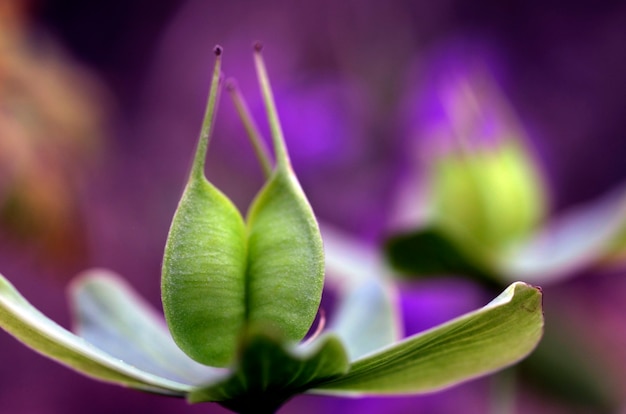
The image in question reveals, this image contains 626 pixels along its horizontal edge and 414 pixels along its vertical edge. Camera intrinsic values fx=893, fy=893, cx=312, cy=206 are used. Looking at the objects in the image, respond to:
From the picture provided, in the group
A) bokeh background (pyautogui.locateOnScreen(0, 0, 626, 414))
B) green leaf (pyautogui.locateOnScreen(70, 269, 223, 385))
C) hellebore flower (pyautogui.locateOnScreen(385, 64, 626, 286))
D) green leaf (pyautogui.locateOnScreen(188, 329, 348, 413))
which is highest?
bokeh background (pyautogui.locateOnScreen(0, 0, 626, 414))

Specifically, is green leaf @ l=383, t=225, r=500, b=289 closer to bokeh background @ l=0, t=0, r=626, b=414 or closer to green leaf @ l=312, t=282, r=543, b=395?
bokeh background @ l=0, t=0, r=626, b=414

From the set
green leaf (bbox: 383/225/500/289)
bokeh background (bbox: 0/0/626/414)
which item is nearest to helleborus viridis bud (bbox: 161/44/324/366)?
green leaf (bbox: 383/225/500/289)

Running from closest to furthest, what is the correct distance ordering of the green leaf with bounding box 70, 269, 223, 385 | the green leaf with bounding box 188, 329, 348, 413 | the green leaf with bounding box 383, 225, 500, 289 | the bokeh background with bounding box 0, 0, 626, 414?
1. the green leaf with bounding box 188, 329, 348, 413
2. the green leaf with bounding box 70, 269, 223, 385
3. the green leaf with bounding box 383, 225, 500, 289
4. the bokeh background with bounding box 0, 0, 626, 414

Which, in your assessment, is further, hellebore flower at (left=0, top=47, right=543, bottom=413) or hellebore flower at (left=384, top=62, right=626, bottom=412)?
hellebore flower at (left=384, top=62, right=626, bottom=412)

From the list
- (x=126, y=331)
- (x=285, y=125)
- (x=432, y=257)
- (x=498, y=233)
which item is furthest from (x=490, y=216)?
(x=285, y=125)

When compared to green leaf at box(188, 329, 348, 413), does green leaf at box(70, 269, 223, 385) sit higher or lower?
higher

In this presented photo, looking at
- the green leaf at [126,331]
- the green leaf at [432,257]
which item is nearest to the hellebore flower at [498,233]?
the green leaf at [432,257]

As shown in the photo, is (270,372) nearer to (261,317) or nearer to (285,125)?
(261,317)
